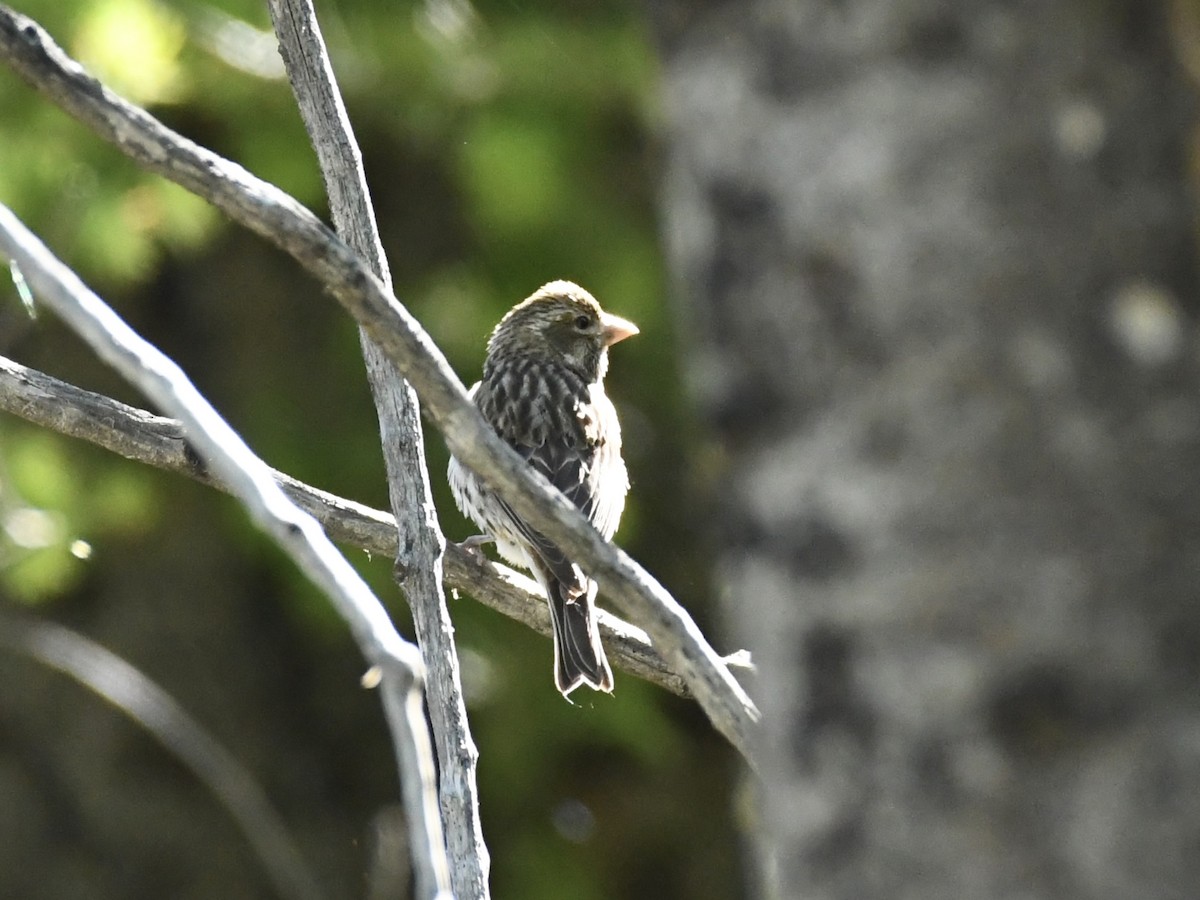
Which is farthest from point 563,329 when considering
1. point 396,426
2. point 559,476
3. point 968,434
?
point 968,434

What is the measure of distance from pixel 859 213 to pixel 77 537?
4.93m

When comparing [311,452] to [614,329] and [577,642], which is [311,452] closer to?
[614,329]

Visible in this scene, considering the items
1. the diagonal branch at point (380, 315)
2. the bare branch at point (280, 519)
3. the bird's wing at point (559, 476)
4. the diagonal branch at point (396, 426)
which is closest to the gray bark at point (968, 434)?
the bare branch at point (280, 519)

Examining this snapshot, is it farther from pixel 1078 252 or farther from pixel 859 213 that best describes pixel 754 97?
pixel 1078 252

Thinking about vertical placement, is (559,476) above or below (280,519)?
above

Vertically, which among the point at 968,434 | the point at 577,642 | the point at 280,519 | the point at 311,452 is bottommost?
the point at 968,434

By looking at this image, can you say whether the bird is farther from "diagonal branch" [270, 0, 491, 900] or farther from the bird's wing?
"diagonal branch" [270, 0, 491, 900]

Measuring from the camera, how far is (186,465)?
3.23 m

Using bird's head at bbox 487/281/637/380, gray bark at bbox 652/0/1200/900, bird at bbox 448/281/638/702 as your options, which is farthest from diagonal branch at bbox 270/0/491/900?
bird's head at bbox 487/281/637/380

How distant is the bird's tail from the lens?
12.9 feet

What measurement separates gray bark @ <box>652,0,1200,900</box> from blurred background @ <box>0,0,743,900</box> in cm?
418

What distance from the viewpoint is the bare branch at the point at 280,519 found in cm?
142

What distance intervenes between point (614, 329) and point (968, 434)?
4.44 metres

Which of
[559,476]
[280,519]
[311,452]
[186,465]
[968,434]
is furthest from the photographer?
[311,452]
